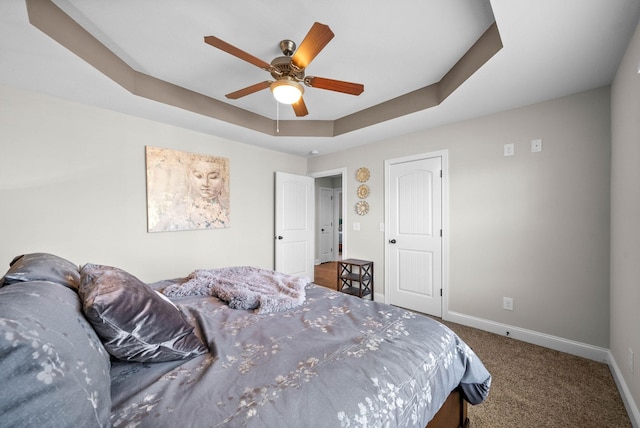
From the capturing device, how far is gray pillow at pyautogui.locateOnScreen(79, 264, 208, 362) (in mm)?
875

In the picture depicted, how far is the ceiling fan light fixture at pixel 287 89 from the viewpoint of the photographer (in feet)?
6.18

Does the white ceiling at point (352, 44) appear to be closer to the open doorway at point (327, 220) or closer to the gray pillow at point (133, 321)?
the gray pillow at point (133, 321)

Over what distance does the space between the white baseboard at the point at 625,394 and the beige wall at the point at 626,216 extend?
19 mm

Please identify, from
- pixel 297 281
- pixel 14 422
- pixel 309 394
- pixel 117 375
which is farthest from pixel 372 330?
pixel 14 422

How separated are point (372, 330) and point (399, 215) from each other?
2449 millimetres

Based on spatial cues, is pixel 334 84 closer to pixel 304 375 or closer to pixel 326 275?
pixel 304 375

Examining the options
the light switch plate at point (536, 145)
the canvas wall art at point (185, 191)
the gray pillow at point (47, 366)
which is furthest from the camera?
the canvas wall art at point (185, 191)

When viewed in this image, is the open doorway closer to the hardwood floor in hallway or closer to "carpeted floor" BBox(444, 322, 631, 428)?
the hardwood floor in hallway

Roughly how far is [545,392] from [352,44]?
9.55 ft

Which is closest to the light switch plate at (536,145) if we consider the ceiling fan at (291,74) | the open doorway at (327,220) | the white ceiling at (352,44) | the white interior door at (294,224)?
the white ceiling at (352,44)

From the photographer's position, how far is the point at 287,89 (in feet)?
6.29

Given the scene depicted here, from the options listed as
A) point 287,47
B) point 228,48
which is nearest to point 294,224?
point 287,47

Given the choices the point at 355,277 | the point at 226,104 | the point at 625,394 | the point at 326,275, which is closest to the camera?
the point at 625,394

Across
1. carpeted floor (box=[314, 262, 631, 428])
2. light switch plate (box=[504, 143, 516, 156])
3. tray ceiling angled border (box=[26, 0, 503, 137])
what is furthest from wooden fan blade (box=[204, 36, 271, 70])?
carpeted floor (box=[314, 262, 631, 428])
